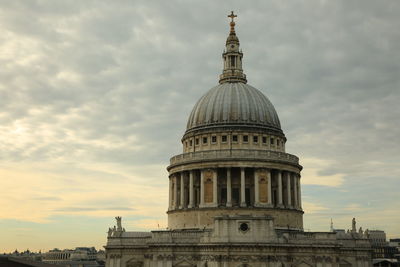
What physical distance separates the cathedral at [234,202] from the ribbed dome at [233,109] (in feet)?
0.55

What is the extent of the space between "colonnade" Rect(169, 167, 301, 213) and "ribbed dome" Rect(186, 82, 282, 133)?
8.60 m

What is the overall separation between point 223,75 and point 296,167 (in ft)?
69.0

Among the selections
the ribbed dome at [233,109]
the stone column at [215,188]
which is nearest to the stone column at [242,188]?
the stone column at [215,188]

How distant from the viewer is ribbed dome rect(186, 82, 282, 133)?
81.9m

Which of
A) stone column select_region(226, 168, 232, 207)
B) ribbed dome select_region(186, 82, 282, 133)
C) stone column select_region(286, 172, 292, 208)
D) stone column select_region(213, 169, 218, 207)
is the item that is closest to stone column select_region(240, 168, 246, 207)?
stone column select_region(226, 168, 232, 207)

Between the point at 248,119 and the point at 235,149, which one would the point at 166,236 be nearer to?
the point at 235,149

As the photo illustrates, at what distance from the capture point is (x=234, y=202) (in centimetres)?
7544

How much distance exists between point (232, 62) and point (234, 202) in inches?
1066

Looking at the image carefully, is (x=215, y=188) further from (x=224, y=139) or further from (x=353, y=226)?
(x=353, y=226)

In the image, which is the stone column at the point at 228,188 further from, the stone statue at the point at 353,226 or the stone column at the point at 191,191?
the stone statue at the point at 353,226

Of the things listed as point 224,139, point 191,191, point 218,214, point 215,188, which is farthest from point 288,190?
point 191,191

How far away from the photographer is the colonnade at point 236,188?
75125 millimetres

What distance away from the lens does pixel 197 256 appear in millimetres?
65438

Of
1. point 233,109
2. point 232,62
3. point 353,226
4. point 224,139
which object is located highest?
point 232,62
